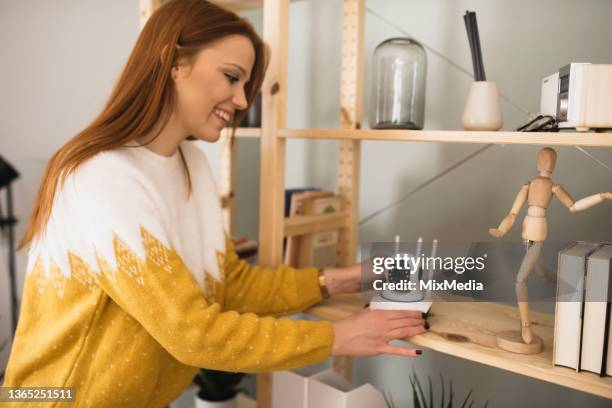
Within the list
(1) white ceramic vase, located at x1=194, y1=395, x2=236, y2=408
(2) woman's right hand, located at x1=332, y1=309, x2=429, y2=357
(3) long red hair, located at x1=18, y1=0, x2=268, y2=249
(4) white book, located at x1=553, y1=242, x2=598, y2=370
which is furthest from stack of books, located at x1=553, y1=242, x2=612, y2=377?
(1) white ceramic vase, located at x1=194, y1=395, x2=236, y2=408

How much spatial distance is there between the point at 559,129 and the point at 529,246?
0.68 ft

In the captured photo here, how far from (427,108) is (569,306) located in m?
0.74

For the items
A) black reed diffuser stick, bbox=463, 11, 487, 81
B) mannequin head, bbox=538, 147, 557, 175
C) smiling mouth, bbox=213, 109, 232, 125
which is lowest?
mannequin head, bbox=538, 147, 557, 175

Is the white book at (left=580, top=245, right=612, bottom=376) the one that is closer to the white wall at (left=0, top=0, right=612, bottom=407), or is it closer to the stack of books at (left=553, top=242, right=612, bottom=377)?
the stack of books at (left=553, top=242, right=612, bottom=377)

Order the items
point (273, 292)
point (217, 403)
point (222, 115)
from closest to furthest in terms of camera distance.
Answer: point (222, 115), point (273, 292), point (217, 403)

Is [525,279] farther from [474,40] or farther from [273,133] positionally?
[273,133]

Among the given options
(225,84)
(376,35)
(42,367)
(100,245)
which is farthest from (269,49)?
(42,367)

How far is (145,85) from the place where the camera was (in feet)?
3.43

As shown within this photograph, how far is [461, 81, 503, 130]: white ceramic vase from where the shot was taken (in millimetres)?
1050

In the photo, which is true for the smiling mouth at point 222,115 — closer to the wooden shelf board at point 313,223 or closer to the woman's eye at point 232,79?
the woman's eye at point 232,79

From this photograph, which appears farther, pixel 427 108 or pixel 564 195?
pixel 427 108

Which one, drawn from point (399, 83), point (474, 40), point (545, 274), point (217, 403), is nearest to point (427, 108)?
point (399, 83)

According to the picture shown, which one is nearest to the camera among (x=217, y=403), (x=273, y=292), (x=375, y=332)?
(x=375, y=332)

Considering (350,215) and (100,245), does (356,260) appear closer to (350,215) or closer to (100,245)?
(350,215)
